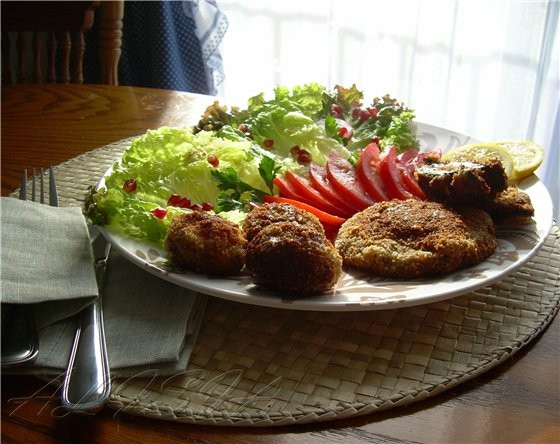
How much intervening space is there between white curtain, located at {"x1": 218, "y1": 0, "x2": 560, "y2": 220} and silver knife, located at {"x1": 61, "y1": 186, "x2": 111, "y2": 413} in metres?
2.67

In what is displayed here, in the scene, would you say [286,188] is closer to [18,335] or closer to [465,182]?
[465,182]

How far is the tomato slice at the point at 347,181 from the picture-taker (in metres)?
1.66

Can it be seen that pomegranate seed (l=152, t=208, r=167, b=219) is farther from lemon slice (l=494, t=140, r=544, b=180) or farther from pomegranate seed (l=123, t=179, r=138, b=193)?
lemon slice (l=494, t=140, r=544, b=180)

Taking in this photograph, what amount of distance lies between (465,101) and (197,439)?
9.76ft

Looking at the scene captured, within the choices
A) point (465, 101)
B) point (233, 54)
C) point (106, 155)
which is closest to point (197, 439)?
point (106, 155)

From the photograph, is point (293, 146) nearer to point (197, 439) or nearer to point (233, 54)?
point (197, 439)

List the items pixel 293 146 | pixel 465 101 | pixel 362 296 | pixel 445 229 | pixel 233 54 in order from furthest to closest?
1. pixel 233 54
2. pixel 465 101
3. pixel 293 146
4. pixel 445 229
5. pixel 362 296

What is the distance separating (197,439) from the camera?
38.2 inches

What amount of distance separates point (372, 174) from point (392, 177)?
2.3 inches

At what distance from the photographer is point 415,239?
133 centimetres

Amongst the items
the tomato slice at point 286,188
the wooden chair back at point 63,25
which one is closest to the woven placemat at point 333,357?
the tomato slice at point 286,188

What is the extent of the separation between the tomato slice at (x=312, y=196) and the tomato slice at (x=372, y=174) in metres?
0.09

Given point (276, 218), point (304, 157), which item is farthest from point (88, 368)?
point (304, 157)

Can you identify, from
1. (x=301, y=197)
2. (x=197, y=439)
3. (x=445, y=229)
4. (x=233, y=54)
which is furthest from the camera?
(x=233, y=54)
